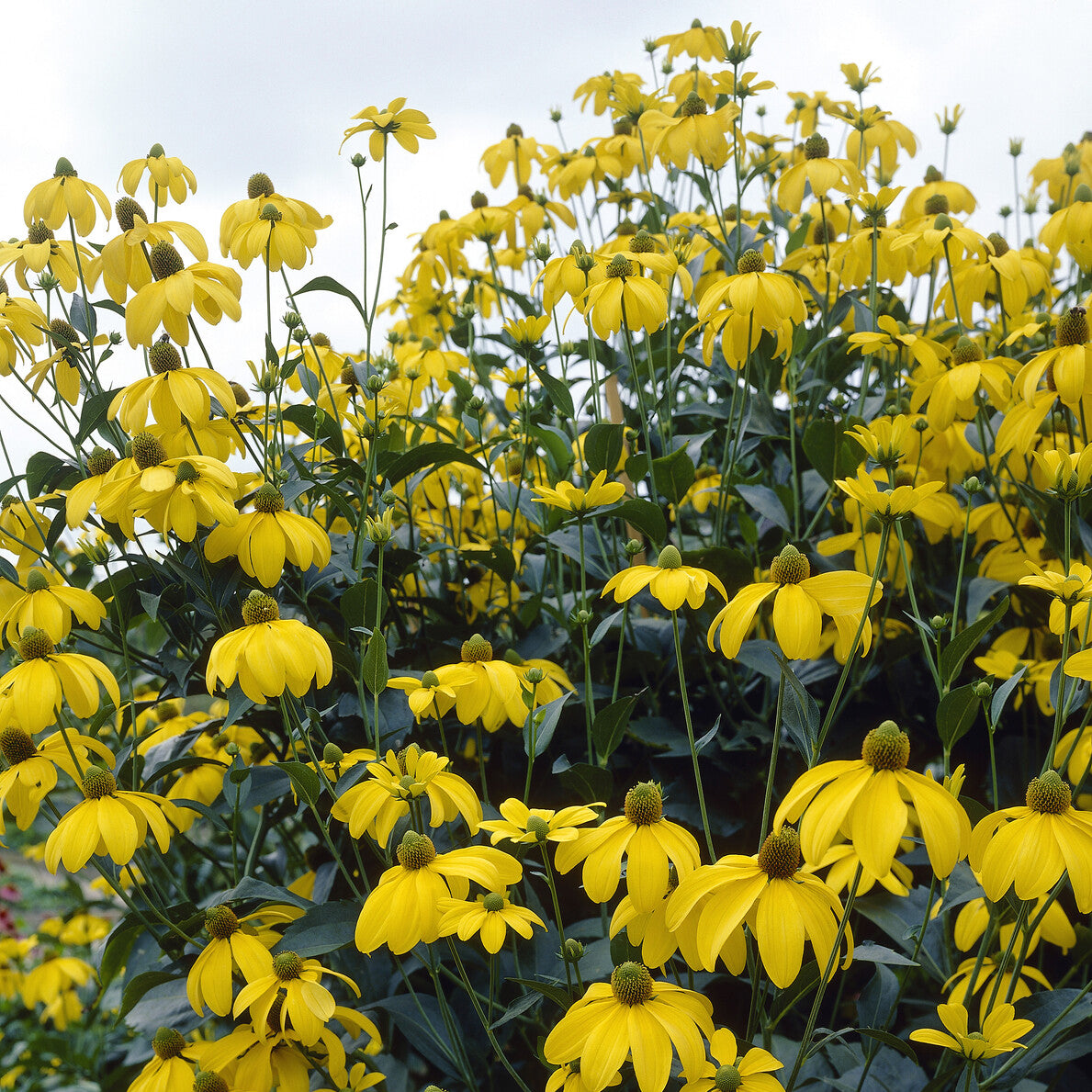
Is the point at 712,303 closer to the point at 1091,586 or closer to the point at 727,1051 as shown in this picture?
the point at 1091,586

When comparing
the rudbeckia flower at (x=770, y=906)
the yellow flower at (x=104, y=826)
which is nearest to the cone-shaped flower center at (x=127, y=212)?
the yellow flower at (x=104, y=826)

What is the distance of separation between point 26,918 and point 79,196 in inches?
147

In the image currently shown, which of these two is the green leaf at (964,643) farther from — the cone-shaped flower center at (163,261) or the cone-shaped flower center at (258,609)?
the cone-shaped flower center at (163,261)

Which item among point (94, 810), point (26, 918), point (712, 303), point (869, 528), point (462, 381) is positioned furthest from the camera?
point (26, 918)

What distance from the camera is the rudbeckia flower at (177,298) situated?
990 millimetres

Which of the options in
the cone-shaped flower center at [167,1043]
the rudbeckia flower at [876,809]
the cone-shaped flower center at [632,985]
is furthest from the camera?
the cone-shaped flower center at [167,1043]

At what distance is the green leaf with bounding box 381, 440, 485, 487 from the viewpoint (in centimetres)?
111

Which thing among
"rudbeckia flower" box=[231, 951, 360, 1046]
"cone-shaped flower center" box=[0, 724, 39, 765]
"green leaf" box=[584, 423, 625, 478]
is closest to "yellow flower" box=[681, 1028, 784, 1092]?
"rudbeckia flower" box=[231, 951, 360, 1046]

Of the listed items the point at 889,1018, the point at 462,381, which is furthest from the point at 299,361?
the point at 889,1018

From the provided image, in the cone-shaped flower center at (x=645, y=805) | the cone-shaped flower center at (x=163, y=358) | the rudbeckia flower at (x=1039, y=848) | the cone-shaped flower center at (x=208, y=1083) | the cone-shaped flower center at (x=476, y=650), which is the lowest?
the cone-shaped flower center at (x=208, y=1083)

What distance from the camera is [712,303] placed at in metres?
1.09

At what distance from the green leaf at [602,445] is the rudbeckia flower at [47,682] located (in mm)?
605

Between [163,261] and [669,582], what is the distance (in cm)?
66

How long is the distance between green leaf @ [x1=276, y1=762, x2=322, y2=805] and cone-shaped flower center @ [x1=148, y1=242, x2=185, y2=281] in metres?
0.56
